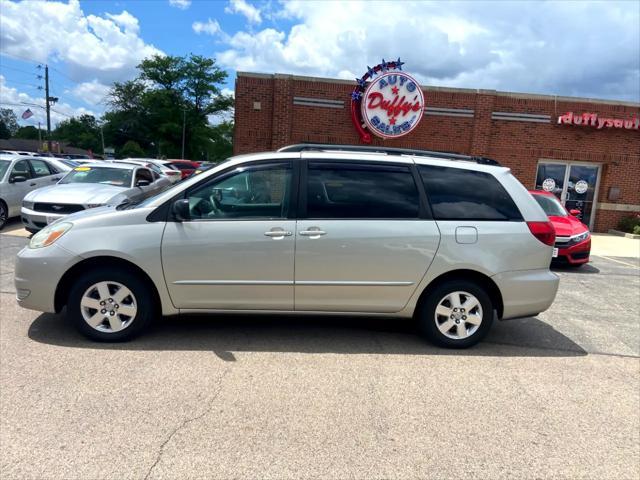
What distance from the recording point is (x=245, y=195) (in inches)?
172

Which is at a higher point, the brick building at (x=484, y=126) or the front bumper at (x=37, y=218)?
the brick building at (x=484, y=126)

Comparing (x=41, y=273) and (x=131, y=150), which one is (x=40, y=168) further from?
(x=131, y=150)

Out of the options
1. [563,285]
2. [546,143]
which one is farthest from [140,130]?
[563,285]

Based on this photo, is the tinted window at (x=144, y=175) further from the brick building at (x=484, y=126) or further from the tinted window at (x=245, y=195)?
the tinted window at (x=245, y=195)

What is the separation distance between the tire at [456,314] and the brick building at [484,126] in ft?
37.8

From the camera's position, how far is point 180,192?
13.9 feet

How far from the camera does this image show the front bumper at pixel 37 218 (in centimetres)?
818

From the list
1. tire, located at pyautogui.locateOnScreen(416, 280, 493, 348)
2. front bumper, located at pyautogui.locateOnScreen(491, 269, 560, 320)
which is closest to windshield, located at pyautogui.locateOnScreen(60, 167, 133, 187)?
tire, located at pyautogui.locateOnScreen(416, 280, 493, 348)

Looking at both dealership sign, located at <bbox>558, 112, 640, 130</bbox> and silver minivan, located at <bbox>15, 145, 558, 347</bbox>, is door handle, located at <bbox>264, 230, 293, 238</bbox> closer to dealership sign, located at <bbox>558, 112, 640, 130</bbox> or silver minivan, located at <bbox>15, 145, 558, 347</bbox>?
silver minivan, located at <bbox>15, 145, 558, 347</bbox>

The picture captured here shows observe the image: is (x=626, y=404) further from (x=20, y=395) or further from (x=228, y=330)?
(x=20, y=395)

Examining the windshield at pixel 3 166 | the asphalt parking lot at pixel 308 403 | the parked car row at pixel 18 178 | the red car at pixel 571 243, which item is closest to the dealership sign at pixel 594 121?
the red car at pixel 571 243

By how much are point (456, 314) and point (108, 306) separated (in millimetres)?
3183

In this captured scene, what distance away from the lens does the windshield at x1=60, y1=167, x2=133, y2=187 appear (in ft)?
32.6

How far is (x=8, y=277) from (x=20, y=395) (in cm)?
380
